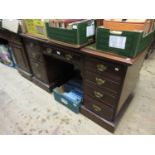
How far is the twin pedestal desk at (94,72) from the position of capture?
1.00 meters

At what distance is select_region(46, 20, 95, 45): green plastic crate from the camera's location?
3.35 ft

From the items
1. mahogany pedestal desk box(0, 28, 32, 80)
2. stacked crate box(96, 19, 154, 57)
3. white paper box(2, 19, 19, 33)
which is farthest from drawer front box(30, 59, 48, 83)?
stacked crate box(96, 19, 154, 57)

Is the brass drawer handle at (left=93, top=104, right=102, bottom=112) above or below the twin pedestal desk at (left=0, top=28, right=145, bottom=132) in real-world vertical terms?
below

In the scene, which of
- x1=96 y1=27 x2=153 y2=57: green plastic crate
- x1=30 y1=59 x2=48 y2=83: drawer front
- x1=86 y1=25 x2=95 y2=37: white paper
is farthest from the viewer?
x1=30 y1=59 x2=48 y2=83: drawer front

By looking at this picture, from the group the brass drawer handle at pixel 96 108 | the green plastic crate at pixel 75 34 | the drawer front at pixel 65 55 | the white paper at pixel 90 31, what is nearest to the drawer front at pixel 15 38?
the drawer front at pixel 65 55

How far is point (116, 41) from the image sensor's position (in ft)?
2.95

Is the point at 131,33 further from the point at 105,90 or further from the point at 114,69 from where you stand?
the point at 105,90

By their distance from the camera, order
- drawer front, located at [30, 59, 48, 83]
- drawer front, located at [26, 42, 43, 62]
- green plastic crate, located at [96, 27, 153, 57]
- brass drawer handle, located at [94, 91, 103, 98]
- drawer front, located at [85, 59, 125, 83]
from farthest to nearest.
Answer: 1. drawer front, located at [30, 59, 48, 83]
2. drawer front, located at [26, 42, 43, 62]
3. brass drawer handle, located at [94, 91, 103, 98]
4. drawer front, located at [85, 59, 125, 83]
5. green plastic crate, located at [96, 27, 153, 57]

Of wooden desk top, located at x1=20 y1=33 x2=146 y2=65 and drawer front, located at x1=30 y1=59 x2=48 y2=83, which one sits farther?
drawer front, located at x1=30 y1=59 x2=48 y2=83

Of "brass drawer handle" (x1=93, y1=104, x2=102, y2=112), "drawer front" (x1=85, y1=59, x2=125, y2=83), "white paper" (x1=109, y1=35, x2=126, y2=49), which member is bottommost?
"brass drawer handle" (x1=93, y1=104, x2=102, y2=112)

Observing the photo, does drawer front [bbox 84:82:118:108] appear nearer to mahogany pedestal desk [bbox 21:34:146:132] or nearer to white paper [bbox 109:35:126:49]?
mahogany pedestal desk [bbox 21:34:146:132]

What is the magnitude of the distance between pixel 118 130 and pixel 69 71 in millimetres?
1068

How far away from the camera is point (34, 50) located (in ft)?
5.39
